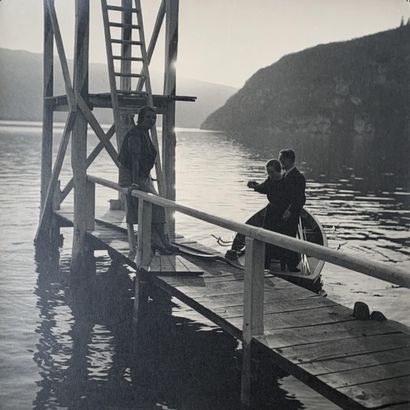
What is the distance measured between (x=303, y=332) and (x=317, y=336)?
0.52ft

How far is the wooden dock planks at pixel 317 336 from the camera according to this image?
203 inches

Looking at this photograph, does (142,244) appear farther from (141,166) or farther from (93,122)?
(93,122)

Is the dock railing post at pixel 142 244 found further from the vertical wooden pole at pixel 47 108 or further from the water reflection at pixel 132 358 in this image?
the vertical wooden pole at pixel 47 108

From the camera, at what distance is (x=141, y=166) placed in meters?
10.2

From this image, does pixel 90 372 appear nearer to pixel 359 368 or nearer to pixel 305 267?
pixel 359 368

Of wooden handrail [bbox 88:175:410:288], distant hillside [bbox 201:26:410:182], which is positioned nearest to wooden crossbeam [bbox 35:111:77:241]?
wooden handrail [bbox 88:175:410:288]

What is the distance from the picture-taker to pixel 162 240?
1011 cm

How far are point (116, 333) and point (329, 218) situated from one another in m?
15.3

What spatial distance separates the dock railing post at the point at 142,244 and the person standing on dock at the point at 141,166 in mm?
822

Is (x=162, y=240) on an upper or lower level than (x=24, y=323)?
upper

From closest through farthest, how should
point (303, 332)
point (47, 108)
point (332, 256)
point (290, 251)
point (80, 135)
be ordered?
point (332, 256) < point (303, 332) < point (290, 251) < point (80, 135) < point (47, 108)

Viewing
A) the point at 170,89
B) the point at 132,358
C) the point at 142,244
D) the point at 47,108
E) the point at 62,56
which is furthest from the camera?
the point at 47,108

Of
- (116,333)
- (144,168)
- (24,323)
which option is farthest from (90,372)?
(144,168)

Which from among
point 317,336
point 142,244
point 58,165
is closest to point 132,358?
point 142,244
